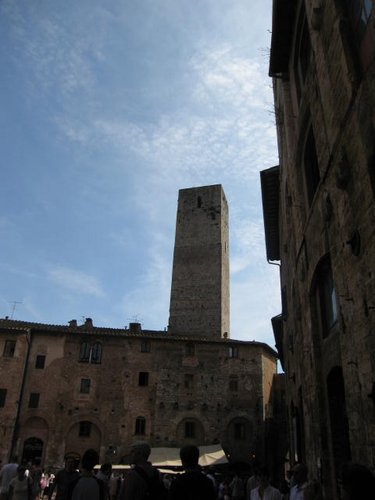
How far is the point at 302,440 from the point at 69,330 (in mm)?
21590

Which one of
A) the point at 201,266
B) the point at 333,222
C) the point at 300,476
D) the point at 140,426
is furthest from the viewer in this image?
the point at 201,266

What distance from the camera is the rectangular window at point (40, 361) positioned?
29.0 meters

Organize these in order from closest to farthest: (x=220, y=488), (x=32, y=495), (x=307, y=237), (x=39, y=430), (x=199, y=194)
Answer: (x=32, y=495)
(x=307, y=237)
(x=220, y=488)
(x=39, y=430)
(x=199, y=194)

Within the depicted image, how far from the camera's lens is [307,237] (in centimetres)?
960

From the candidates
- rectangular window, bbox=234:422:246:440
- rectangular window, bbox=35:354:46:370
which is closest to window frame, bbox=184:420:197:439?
rectangular window, bbox=234:422:246:440

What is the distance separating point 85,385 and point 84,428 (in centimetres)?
251

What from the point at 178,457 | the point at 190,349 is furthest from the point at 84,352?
the point at 178,457

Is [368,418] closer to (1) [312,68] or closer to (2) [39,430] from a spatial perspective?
(1) [312,68]

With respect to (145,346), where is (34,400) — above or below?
below

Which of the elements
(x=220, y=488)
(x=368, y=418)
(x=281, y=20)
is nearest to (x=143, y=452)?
(x=368, y=418)

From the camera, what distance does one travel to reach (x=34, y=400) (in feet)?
92.3

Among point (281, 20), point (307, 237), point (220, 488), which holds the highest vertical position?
point (281, 20)

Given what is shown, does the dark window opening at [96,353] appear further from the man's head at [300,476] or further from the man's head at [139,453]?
the man's head at [139,453]

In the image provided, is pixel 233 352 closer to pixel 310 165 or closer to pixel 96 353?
pixel 96 353
